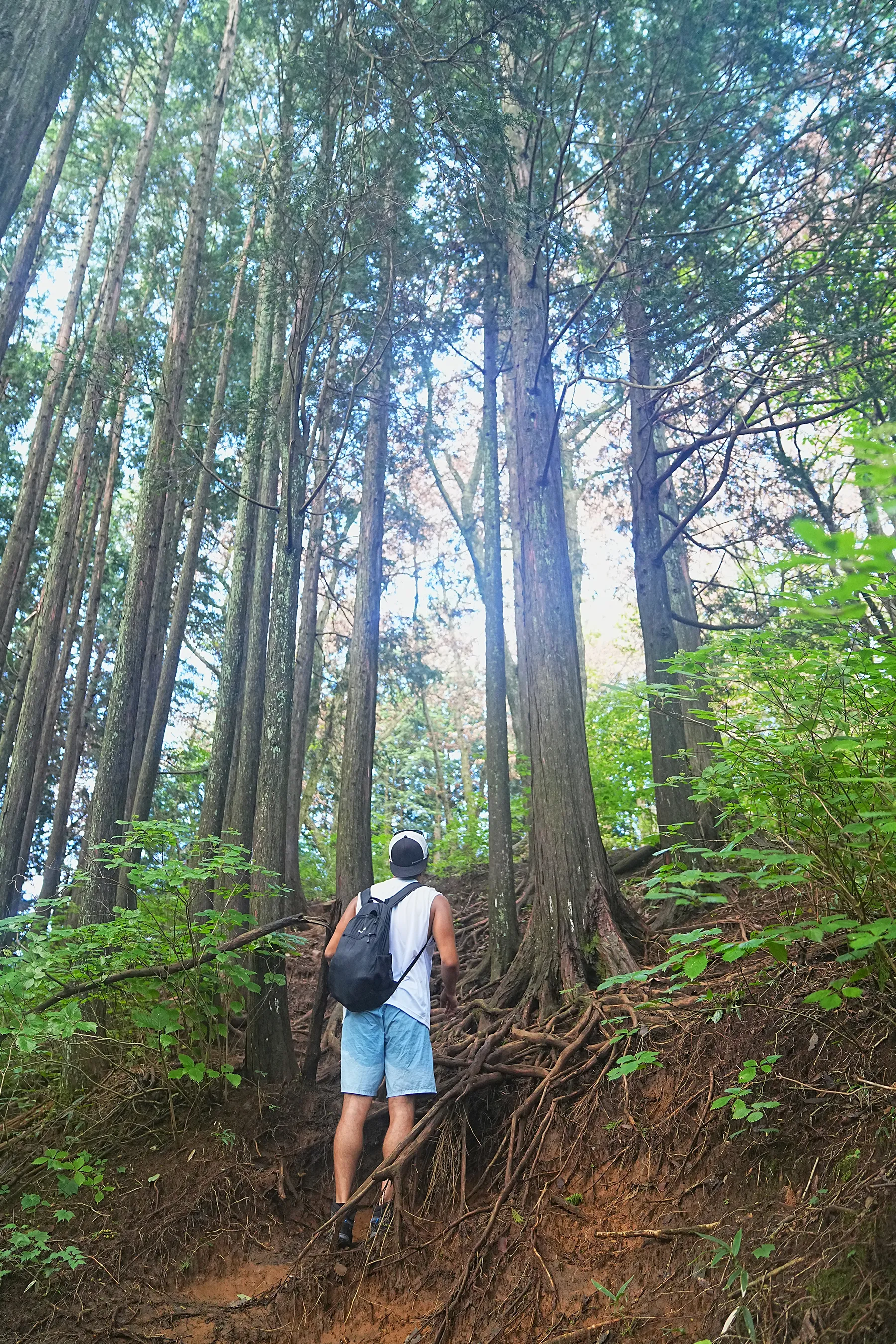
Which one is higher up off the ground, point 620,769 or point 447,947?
point 620,769

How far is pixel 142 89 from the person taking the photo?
15.2 meters

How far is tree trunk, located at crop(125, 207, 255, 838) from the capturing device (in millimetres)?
10039

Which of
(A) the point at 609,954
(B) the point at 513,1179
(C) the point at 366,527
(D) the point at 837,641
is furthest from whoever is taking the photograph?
(C) the point at 366,527

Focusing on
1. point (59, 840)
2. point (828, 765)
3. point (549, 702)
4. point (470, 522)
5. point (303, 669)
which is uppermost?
point (470, 522)

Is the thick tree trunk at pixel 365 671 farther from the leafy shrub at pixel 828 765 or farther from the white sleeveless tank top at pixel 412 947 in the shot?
the leafy shrub at pixel 828 765

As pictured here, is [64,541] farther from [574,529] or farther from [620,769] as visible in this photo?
[574,529]

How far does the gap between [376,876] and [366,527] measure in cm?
592

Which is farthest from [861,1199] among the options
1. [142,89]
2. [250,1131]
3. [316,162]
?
[142,89]

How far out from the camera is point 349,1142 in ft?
12.5

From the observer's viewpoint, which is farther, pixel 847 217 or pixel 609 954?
pixel 847 217

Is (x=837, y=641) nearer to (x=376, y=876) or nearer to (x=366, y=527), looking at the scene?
(x=366, y=527)

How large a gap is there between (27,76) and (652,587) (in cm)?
565

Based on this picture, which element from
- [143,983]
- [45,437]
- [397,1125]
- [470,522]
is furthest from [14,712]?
[397,1125]

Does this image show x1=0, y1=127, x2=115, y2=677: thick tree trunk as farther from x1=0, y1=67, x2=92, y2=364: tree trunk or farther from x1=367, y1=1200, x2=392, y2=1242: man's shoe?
x1=367, y1=1200, x2=392, y2=1242: man's shoe
